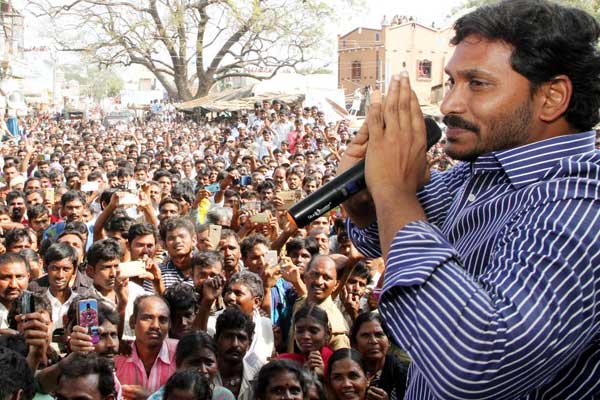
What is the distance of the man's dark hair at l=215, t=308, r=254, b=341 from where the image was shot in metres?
3.64

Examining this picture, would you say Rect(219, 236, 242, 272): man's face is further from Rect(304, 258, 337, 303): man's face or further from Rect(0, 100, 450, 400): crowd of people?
Rect(304, 258, 337, 303): man's face

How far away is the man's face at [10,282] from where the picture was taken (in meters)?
4.19

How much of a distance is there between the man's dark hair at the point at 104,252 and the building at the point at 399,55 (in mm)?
33527

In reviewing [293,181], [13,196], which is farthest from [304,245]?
[293,181]

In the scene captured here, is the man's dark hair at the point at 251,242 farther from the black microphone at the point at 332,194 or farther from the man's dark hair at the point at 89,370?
the black microphone at the point at 332,194

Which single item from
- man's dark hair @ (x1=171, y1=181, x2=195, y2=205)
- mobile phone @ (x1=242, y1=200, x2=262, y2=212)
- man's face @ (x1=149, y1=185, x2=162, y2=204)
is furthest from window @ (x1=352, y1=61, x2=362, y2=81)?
mobile phone @ (x1=242, y1=200, x2=262, y2=212)

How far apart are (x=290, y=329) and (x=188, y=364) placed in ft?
3.91

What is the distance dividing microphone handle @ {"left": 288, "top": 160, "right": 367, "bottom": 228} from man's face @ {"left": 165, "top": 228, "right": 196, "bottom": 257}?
154 inches

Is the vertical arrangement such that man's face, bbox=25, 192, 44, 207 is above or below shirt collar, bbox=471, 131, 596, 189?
below

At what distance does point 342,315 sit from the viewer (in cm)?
464

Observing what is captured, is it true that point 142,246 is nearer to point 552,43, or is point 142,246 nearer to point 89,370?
point 89,370

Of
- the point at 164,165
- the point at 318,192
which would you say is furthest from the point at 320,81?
the point at 318,192

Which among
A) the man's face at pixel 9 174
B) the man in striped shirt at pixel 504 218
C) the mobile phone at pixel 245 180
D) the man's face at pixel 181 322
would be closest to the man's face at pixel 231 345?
the man's face at pixel 181 322

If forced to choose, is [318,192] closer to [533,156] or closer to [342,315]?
[533,156]
